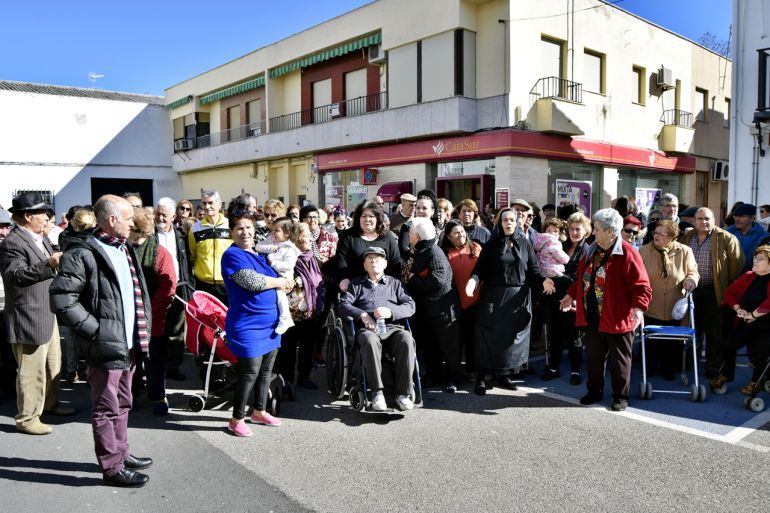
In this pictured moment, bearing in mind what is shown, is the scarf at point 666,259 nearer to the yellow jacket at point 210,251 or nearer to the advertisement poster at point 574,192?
the yellow jacket at point 210,251

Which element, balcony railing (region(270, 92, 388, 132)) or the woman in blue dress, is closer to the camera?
the woman in blue dress

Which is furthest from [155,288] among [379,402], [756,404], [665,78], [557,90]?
[665,78]

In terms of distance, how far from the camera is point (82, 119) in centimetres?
3053

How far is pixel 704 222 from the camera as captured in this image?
21.4 ft

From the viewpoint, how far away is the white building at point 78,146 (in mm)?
28812

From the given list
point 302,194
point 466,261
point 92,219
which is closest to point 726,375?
point 466,261

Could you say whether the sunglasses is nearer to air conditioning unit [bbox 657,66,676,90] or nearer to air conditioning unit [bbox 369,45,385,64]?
air conditioning unit [bbox 369,45,385,64]

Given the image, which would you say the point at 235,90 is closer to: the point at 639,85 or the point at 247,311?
the point at 639,85

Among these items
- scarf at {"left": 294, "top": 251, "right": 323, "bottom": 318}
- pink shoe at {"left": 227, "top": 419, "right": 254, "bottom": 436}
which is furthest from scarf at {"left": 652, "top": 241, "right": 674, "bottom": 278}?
pink shoe at {"left": 227, "top": 419, "right": 254, "bottom": 436}

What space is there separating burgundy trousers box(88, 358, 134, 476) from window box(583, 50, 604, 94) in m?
17.7

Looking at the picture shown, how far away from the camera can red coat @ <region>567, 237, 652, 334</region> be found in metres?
5.32

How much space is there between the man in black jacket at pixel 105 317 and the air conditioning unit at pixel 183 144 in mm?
29666

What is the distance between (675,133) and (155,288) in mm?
20590

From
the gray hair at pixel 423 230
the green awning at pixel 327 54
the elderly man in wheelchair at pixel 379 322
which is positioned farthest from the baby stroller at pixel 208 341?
the green awning at pixel 327 54
